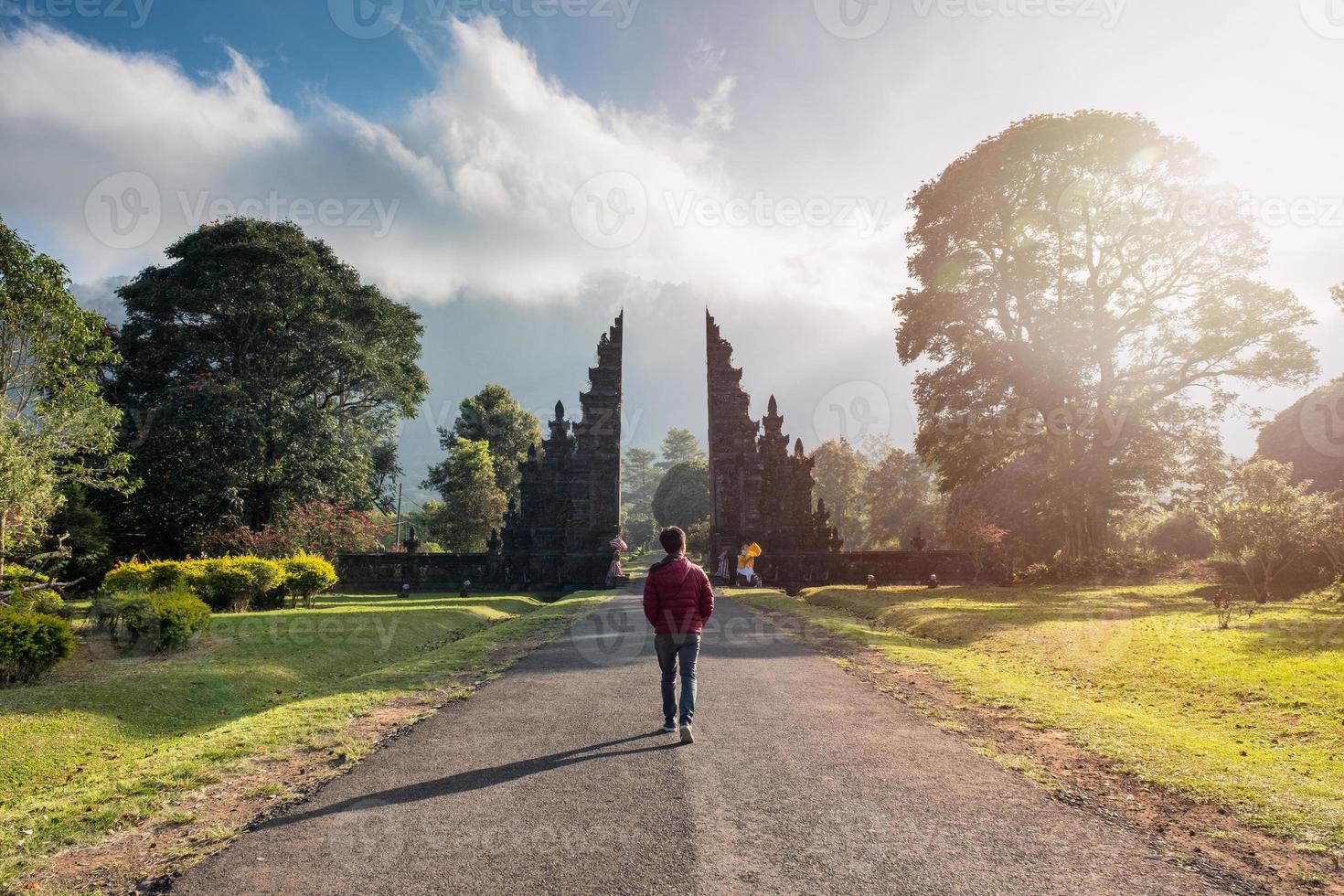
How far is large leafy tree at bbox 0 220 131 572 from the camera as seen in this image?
12500 millimetres

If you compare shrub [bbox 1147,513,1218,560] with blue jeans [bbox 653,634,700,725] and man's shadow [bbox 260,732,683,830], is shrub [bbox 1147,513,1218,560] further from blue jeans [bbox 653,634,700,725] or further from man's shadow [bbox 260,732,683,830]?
man's shadow [bbox 260,732,683,830]

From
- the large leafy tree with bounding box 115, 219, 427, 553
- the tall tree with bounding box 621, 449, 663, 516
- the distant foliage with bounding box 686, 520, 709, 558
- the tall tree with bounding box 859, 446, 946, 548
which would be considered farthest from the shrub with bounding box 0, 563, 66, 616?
the tall tree with bounding box 621, 449, 663, 516

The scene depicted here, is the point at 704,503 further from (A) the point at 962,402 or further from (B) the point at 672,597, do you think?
(B) the point at 672,597

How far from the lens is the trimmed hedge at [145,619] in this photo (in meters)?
10.3

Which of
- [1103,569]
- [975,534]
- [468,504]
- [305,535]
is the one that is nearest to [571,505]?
[305,535]

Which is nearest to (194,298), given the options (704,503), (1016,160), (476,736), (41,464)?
(41,464)

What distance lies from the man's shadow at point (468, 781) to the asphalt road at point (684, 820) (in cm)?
2

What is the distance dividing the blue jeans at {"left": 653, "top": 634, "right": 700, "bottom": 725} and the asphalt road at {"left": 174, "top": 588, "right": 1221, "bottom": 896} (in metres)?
0.34

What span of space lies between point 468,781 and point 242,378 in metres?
29.3

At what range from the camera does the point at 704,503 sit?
80312 millimetres

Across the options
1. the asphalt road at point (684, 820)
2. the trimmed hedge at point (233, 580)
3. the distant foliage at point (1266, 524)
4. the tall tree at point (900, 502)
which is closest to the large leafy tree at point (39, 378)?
the trimmed hedge at point (233, 580)

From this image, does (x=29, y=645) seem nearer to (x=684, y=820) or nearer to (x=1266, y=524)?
(x=684, y=820)

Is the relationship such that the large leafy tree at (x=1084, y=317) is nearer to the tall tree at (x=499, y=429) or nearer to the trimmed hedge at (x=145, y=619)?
the trimmed hedge at (x=145, y=619)

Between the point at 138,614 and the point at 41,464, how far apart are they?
15.8 ft
